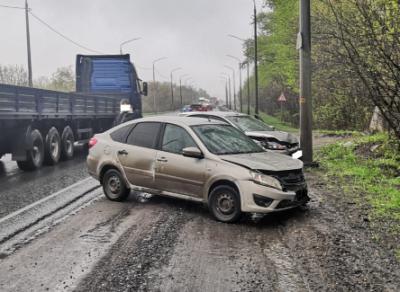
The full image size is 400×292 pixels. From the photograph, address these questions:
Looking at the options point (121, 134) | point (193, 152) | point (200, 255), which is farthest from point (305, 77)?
point (200, 255)

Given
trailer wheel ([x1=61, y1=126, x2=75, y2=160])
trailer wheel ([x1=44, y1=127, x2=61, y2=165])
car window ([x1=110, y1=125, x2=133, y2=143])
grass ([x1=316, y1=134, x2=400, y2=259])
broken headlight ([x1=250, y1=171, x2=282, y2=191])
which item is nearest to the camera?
broken headlight ([x1=250, y1=171, x2=282, y2=191])

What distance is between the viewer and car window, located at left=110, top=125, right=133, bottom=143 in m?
8.09

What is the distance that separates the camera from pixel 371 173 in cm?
969

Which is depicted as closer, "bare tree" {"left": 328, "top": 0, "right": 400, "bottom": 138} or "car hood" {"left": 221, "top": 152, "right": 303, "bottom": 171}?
"car hood" {"left": 221, "top": 152, "right": 303, "bottom": 171}

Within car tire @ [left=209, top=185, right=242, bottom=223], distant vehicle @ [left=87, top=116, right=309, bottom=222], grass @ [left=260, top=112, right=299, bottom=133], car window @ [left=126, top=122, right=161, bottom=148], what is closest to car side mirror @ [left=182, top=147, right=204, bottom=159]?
distant vehicle @ [left=87, top=116, right=309, bottom=222]

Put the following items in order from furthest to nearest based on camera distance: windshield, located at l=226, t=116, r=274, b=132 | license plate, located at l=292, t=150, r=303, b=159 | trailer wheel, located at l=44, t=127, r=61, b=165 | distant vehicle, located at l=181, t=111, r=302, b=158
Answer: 1. trailer wheel, located at l=44, t=127, r=61, b=165
2. windshield, located at l=226, t=116, r=274, b=132
3. distant vehicle, located at l=181, t=111, r=302, b=158
4. license plate, located at l=292, t=150, r=303, b=159

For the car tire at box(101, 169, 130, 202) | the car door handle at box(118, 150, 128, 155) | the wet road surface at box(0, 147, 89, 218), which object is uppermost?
the car door handle at box(118, 150, 128, 155)

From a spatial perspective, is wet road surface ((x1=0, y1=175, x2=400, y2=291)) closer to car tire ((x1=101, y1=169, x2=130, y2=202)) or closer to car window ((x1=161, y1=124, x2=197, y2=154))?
car tire ((x1=101, y1=169, x2=130, y2=202))

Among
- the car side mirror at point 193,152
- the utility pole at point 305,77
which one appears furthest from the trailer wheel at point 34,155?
the utility pole at point 305,77

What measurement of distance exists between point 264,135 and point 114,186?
15.9 ft

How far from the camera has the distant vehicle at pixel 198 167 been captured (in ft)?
20.8

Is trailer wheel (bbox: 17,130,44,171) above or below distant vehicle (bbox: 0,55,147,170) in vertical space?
below

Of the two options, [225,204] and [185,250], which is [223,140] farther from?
[185,250]

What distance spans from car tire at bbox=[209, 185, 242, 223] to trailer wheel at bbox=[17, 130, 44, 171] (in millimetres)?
7079
